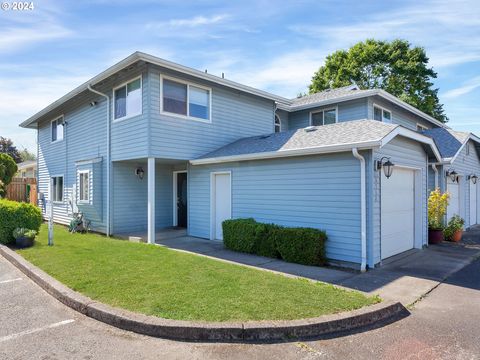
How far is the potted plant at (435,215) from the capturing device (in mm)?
10289

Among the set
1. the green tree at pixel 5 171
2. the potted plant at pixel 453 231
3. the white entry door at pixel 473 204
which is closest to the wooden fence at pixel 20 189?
the green tree at pixel 5 171

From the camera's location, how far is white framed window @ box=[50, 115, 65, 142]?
1534 cm

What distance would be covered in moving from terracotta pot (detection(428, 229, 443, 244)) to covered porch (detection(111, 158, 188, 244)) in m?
8.31

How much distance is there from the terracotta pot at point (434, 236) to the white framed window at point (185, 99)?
825 cm

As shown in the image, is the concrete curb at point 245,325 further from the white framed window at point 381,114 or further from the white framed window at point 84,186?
the white framed window at point 381,114

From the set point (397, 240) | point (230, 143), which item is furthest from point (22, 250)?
point (397, 240)

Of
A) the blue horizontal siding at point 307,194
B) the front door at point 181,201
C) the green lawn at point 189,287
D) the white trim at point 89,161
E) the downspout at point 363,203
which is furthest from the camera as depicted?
the front door at point 181,201

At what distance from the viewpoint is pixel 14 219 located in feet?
30.7

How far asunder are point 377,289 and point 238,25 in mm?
8316

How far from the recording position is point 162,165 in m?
12.9

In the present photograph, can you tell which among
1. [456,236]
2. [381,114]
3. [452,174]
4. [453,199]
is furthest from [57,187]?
[453,199]

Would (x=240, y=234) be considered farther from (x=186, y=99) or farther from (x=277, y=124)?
(x=277, y=124)

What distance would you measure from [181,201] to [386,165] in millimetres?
8338

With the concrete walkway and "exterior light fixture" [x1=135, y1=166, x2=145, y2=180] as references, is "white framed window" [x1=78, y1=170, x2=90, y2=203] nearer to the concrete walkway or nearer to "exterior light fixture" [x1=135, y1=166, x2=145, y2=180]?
"exterior light fixture" [x1=135, y1=166, x2=145, y2=180]
